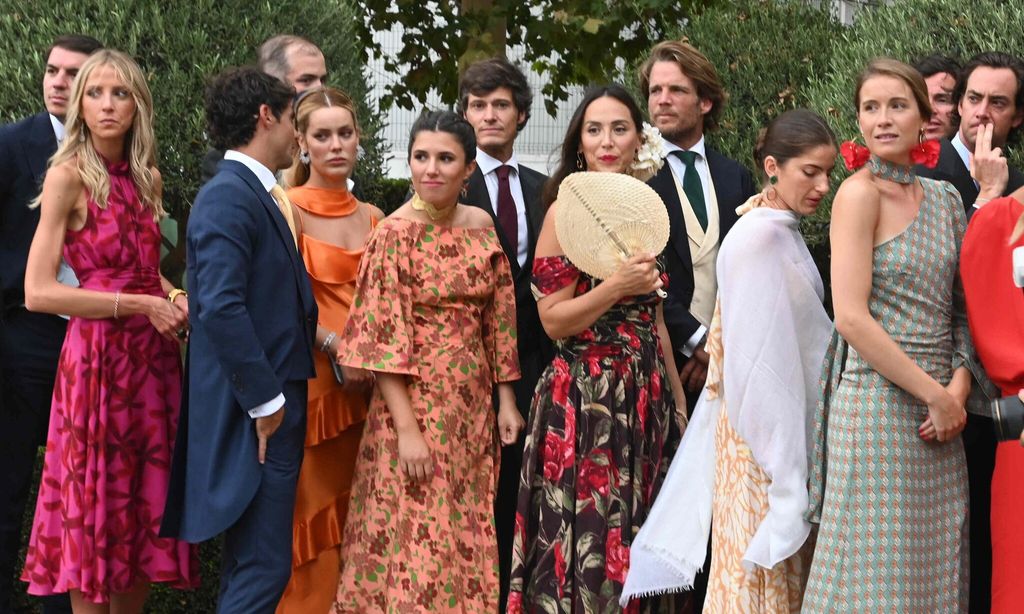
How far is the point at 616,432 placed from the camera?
5.02 m

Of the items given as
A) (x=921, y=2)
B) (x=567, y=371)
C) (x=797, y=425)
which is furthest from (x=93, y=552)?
(x=921, y=2)

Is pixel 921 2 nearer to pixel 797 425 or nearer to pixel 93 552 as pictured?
pixel 797 425

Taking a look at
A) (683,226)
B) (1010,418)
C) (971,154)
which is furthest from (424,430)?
(971,154)

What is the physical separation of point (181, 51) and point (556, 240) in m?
2.20

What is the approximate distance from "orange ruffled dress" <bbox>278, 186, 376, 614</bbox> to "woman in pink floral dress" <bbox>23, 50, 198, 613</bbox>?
489 millimetres

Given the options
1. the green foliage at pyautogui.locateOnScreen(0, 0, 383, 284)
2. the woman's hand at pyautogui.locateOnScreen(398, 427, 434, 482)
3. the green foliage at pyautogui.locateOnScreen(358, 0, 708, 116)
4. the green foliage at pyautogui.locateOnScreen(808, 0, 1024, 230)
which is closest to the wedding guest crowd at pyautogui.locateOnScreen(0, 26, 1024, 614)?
the woman's hand at pyautogui.locateOnScreen(398, 427, 434, 482)

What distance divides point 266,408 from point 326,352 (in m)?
0.70

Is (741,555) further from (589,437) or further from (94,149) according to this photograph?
(94,149)

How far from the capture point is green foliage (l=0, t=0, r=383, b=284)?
20.0 feet

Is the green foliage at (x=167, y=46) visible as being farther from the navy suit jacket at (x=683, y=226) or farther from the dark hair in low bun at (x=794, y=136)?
the dark hair in low bun at (x=794, y=136)

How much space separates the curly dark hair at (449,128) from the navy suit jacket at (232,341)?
68 centimetres

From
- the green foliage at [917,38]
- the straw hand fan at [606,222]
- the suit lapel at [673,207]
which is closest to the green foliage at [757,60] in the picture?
the green foliage at [917,38]

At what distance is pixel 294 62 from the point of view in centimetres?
594

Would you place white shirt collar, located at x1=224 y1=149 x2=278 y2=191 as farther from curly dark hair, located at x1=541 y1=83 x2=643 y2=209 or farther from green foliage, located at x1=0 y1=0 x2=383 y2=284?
green foliage, located at x1=0 y1=0 x2=383 y2=284
